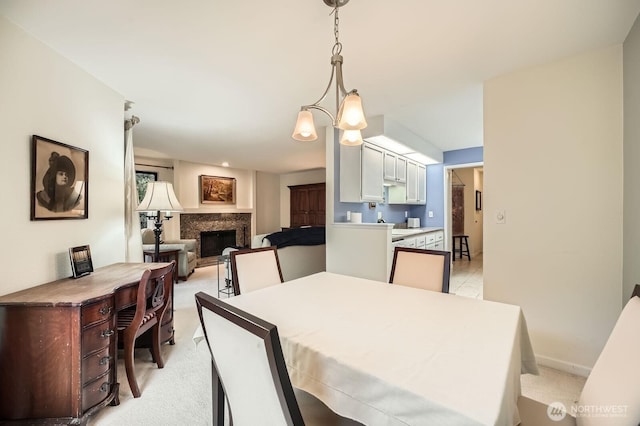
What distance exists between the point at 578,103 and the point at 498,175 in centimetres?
71

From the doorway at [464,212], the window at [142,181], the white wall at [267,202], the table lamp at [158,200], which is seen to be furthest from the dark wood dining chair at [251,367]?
the white wall at [267,202]

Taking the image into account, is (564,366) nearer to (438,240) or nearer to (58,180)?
(438,240)

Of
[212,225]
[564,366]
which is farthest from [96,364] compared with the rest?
[212,225]

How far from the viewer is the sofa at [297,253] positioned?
12.8 feet

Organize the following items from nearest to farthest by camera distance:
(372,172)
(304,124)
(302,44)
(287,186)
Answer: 1. (304,124)
2. (302,44)
3. (372,172)
4. (287,186)

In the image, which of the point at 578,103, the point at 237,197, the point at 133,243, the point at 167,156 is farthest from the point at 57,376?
the point at 237,197

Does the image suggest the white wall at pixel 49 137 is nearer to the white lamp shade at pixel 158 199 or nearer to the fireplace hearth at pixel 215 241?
the white lamp shade at pixel 158 199

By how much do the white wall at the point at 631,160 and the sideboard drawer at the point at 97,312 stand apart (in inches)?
126

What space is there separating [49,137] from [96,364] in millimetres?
1569

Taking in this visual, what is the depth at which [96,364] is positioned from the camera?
5.16 ft

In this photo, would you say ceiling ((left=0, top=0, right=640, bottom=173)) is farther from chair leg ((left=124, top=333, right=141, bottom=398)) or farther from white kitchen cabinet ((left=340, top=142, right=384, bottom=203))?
chair leg ((left=124, top=333, right=141, bottom=398))

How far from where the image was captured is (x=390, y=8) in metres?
1.51

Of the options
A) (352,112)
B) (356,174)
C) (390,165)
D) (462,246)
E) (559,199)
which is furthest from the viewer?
(462,246)

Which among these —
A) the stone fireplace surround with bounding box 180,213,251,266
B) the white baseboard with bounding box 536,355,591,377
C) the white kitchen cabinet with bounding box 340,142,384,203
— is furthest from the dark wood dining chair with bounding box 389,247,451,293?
the stone fireplace surround with bounding box 180,213,251,266
